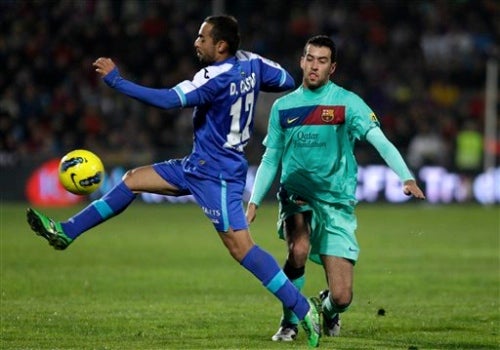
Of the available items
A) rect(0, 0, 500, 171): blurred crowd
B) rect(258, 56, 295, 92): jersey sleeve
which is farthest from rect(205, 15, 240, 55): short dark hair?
rect(0, 0, 500, 171): blurred crowd

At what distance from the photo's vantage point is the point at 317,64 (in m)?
9.45

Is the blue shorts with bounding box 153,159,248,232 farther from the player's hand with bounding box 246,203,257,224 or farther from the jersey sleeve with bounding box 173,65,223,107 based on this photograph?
the jersey sleeve with bounding box 173,65,223,107

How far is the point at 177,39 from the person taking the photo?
30.8 meters

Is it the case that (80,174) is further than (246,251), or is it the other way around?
(80,174)

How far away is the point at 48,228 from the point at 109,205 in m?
0.55

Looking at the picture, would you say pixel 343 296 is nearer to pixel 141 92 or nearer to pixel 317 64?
pixel 317 64

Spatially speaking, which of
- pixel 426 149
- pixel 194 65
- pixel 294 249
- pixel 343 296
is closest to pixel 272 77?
pixel 294 249

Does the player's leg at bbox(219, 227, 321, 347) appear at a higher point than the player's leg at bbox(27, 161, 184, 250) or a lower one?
lower

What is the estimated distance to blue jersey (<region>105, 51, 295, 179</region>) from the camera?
28.5 feet

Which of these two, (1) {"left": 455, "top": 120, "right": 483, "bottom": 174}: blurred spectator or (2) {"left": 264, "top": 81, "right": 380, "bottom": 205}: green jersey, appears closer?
(2) {"left": 264, "top": 81, "right": 380, "bottom": 205}: green jersey

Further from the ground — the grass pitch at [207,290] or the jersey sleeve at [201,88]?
the jersey sleeve at [201,88]

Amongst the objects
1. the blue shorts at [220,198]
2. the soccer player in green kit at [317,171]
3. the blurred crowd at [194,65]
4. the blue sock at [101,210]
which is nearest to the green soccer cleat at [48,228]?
the blue sock at [101,210]

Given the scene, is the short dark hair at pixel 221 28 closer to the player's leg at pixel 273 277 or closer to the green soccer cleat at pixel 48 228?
the player's leg at pixel 273 277

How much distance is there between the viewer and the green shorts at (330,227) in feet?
31.3
